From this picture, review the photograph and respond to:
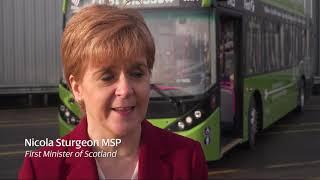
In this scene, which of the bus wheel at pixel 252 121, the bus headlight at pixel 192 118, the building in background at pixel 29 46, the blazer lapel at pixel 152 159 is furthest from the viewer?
the building in background at pixel 29 46

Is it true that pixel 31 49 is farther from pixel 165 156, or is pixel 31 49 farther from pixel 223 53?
pixel 165 156

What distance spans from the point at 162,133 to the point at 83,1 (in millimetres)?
6370

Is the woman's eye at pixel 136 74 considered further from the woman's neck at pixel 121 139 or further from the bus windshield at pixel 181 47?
the bus windshield at pixel 181 47

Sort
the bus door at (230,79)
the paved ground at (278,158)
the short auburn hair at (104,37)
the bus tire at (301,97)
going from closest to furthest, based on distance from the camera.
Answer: the short auburn hair at (104,37), the paved ground at (278,158), the bus door at (230,79), the bus tire at (301,97)

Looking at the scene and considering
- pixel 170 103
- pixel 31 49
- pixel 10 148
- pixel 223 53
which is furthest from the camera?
pixel 31 49

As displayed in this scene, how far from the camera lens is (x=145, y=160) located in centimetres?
222

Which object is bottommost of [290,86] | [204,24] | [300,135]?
[300,135]

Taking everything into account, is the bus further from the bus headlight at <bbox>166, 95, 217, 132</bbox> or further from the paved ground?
the paved ground

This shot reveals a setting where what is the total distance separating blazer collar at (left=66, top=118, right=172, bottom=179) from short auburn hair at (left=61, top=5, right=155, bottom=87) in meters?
0.27

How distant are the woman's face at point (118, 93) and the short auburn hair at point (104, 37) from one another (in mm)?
35

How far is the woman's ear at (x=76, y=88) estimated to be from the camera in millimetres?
2252

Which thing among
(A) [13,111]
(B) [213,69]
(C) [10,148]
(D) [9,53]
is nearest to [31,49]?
(D) [9,53]

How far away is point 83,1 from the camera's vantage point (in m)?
8.48

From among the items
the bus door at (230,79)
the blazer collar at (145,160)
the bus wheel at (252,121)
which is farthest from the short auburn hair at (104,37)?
the bus wheel at (252,121)
